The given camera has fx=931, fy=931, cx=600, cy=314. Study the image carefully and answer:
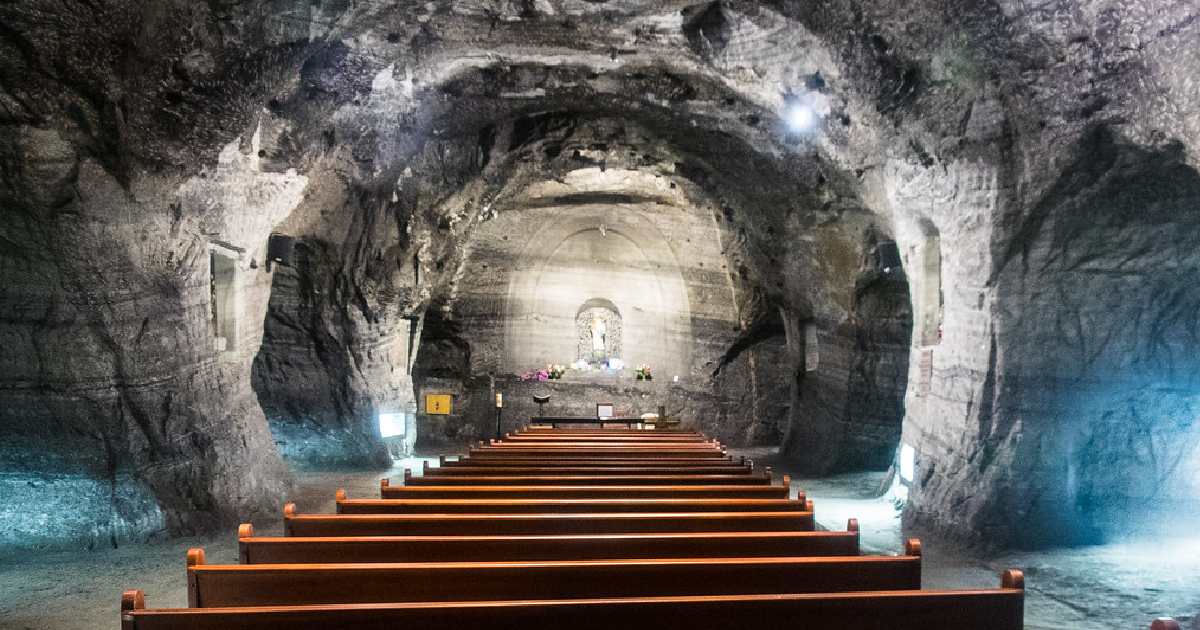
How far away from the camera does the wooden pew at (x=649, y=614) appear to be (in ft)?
9.29

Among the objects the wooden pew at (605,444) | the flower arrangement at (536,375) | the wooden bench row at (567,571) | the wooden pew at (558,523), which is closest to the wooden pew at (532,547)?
the wooden bench row at (567,571)

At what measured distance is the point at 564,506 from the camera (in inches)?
Answer: 196

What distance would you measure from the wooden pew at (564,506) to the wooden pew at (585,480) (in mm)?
1030

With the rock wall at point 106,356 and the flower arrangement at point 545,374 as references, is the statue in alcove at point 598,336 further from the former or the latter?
the rock wall at point 106,356

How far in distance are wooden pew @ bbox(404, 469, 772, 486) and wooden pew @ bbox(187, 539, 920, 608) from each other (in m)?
2.65

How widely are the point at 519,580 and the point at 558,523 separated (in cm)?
117

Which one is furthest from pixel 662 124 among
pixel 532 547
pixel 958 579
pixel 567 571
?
pixel 567 571

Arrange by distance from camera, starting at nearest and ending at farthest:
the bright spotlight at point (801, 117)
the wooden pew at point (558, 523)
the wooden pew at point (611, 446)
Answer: the wooden pew at point (558, 523) → the wooden pew at point (611, 446) → the bright spotlight at point (801, 117)

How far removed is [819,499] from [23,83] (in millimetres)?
9413

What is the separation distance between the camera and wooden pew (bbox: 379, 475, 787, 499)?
5516 millimetres

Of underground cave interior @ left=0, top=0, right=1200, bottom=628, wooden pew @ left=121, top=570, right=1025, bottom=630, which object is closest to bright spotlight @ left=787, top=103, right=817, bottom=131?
underground cave interior @ left=0, top=0, right=1200, bottom=628

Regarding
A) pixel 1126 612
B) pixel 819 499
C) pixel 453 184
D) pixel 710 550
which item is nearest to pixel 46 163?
pixel 710 550

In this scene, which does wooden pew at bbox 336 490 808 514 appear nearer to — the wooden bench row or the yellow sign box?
the wooden bench row

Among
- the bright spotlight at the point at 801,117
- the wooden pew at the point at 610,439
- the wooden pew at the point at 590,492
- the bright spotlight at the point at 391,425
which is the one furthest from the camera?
the bright spotlight at the point at 391,425
